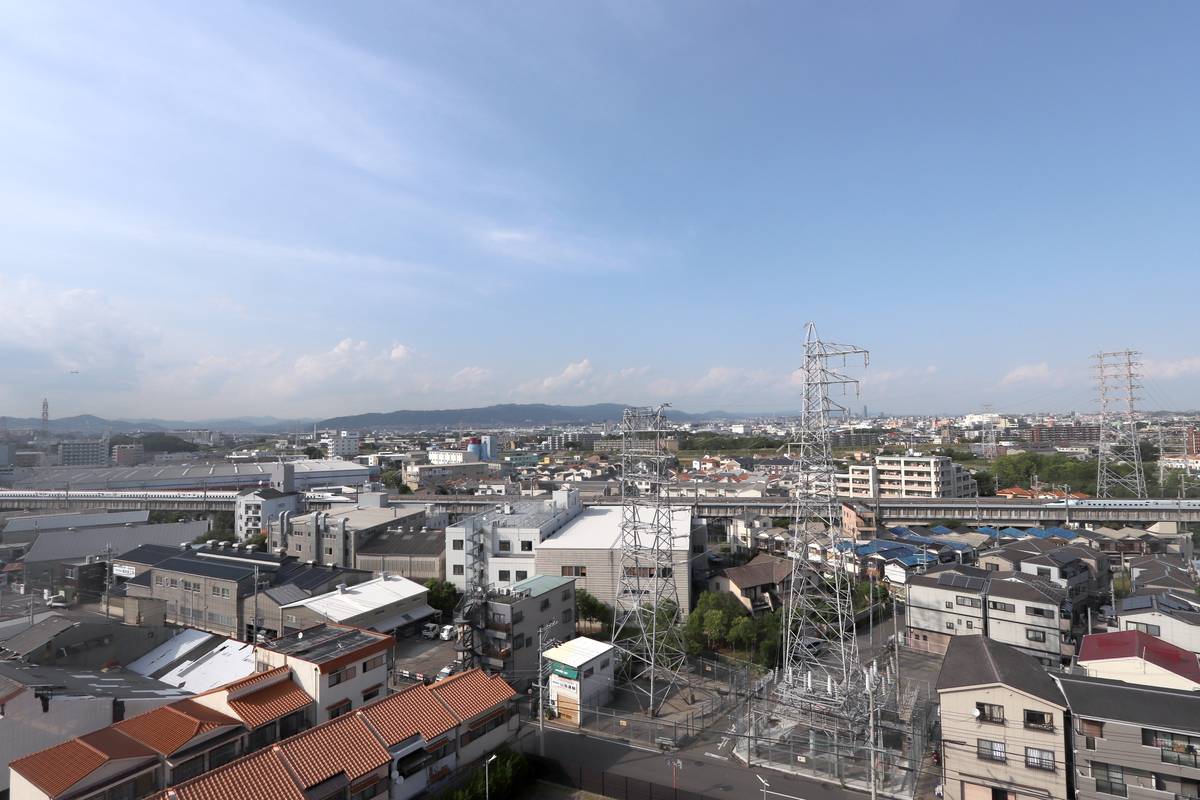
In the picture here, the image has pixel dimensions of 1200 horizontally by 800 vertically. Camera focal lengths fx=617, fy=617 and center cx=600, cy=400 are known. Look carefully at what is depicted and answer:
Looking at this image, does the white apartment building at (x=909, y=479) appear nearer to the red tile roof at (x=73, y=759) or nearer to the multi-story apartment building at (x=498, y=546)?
the multi-story apartment building at (x=498, y=546)

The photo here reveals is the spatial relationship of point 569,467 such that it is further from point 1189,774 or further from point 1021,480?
point 1189,774

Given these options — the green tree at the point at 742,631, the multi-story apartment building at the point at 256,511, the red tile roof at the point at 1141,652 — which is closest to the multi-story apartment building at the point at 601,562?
the green tree at the point at 742,631

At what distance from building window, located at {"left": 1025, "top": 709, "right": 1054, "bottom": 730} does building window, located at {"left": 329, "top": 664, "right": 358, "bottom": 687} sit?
860 cm

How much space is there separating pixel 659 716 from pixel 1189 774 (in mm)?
→ 6483

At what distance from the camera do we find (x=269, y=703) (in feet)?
26.2

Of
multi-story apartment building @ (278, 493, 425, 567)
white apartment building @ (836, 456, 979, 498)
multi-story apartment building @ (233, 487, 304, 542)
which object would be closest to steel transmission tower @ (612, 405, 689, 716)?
multi-story apartment building @ (278, 493, 425, 567)

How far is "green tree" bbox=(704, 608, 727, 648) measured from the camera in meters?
12.6

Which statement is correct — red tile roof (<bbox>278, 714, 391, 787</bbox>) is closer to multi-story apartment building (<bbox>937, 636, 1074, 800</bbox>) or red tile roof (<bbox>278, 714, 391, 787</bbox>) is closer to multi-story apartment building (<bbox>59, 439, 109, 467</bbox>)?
multi-story apartment building (<bbox>937, 636, 1074, 800</bbox>)

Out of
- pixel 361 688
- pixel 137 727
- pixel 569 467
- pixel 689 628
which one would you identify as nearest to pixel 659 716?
pixel 689 628

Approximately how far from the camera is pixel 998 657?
7930mm

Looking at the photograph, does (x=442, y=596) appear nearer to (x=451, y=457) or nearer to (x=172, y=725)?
(x=172, y=725)

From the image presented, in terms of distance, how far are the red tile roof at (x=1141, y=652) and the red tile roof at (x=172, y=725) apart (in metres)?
11.6

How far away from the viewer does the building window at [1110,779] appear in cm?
657

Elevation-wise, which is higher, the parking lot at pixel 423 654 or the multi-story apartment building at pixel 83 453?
the multi-story apartment building at pixel 83 453
